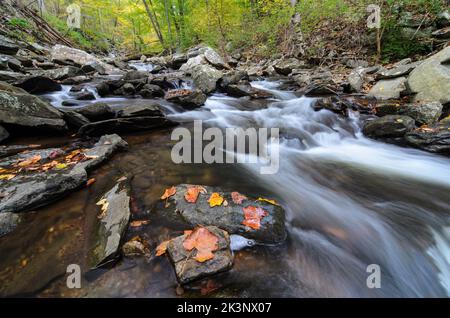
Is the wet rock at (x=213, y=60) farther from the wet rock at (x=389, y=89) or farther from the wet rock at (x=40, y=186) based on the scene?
the wet rock at (x=40, y=186)

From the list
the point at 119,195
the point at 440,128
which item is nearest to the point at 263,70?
the point at 440,128

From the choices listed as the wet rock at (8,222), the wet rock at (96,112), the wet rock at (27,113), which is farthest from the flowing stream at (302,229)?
the wet rock at (27,113)

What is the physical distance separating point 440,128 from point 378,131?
37.7 inches

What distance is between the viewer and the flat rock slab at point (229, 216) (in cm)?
223

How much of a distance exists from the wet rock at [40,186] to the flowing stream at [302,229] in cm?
11

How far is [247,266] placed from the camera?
196cm

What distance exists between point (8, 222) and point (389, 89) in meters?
7.91

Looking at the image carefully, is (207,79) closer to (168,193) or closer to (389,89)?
(389,89)

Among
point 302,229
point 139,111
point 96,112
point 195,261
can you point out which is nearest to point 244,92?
point 139,111

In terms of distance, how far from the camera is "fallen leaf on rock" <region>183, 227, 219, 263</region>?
1.88 metres

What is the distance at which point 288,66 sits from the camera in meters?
10.8

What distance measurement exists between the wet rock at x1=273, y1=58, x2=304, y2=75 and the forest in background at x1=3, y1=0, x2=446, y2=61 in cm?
61
